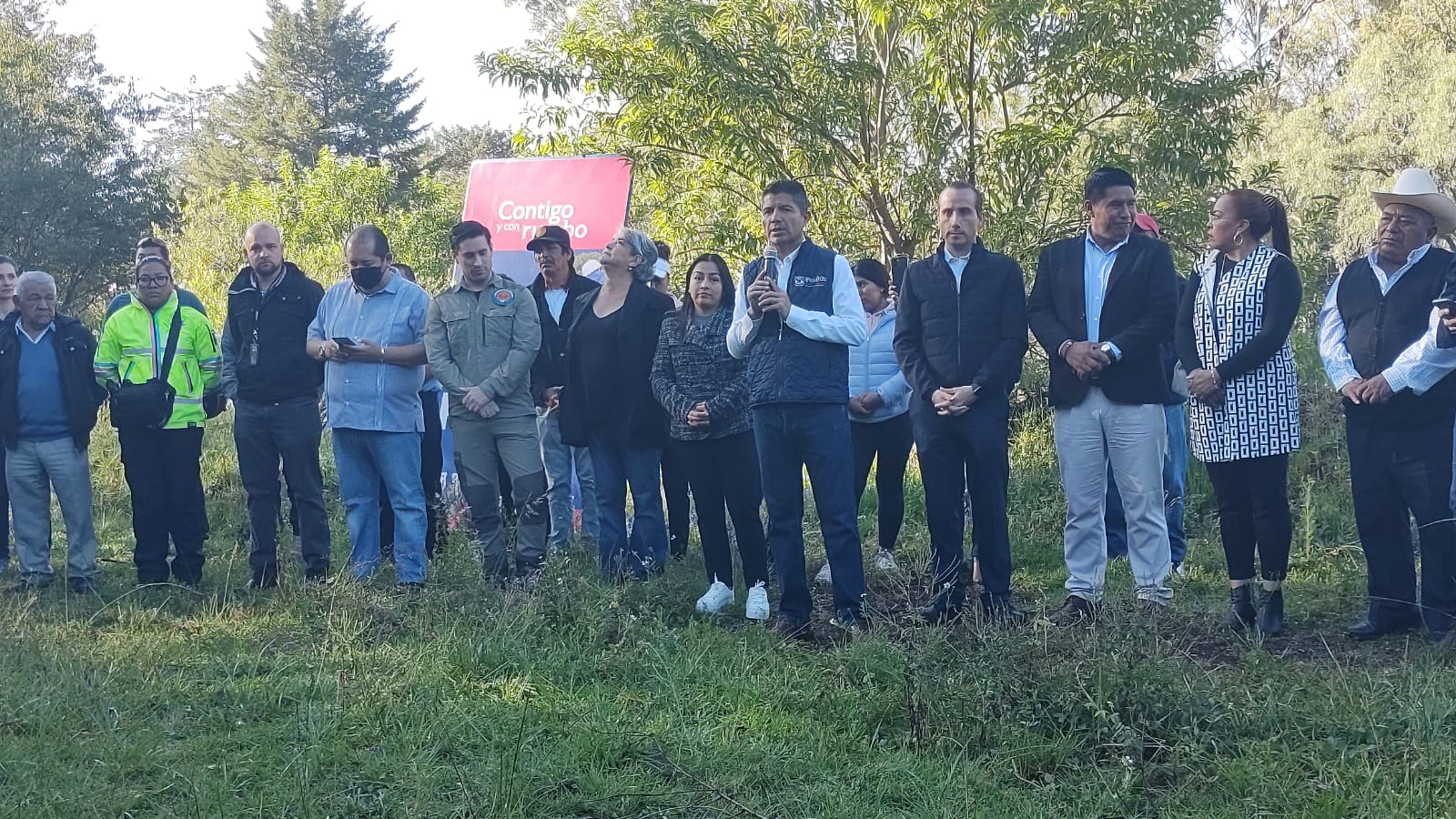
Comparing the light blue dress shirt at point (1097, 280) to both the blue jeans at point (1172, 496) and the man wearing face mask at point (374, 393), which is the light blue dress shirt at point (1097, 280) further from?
the man wearing face mask at point (374, 393)

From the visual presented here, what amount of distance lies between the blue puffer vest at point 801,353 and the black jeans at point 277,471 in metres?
2.71

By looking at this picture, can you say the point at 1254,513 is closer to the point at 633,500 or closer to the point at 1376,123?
the point at 633,500

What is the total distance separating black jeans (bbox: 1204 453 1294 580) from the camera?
18.2 feet

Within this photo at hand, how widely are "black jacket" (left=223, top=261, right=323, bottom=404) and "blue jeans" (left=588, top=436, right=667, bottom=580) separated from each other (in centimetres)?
170

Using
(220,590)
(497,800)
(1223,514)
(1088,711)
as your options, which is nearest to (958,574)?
(1223,514)

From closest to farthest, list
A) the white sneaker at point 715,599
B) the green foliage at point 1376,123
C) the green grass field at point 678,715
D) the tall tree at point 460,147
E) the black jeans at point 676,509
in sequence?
1. the green grass field at point 678,715
2. the white sneaker at point 715,599
3. the black jeans at point 676,509
4. the green foliage at point 1376,123
5. the tall tree at point 460,147

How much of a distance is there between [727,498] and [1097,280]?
6.68 ft

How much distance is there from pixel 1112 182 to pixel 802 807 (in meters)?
3.38

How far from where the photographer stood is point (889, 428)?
7.32 m

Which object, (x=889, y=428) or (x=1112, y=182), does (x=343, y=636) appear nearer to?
(x=889, y=428)

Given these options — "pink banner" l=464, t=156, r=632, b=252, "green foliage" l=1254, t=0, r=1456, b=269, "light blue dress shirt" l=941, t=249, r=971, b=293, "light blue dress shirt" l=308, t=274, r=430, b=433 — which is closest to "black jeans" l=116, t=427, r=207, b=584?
"light blue dress shirt" l=308, t=274, r=430, b=433

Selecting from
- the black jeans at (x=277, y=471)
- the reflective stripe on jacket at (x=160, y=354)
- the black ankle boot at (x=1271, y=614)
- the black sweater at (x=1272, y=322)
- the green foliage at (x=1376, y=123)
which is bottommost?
the black ankle boot at (x=1271, y=614)

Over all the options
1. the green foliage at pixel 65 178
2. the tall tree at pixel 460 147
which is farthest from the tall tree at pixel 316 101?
the green foliage at pixel 65 178

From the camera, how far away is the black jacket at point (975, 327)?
18.7 feet
